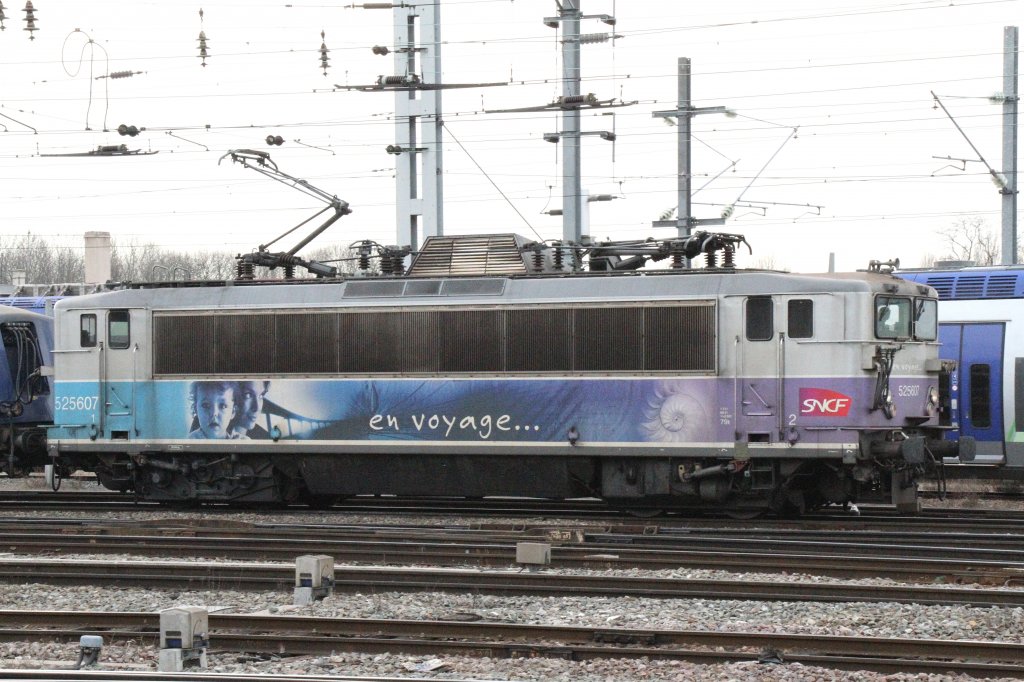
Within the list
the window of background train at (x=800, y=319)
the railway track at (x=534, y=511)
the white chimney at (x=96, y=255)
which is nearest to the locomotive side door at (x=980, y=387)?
the railway track at (x=534, y=511)

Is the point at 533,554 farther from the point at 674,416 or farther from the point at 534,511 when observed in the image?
the point at 534,511

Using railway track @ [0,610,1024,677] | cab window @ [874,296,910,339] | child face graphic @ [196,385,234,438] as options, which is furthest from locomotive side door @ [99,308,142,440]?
cab window @ [874,296,910,339]

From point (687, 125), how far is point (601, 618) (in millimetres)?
17355

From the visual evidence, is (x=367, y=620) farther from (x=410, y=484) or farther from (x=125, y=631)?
(x=410, y=484)

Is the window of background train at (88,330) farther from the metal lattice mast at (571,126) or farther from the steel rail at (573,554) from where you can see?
the metal lattice mast at (571,126)

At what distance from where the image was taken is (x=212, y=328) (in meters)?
20.0

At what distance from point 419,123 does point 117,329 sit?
8.80 m

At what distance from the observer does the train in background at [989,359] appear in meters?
21.7

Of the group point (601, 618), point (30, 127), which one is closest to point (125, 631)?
point (601, 618)

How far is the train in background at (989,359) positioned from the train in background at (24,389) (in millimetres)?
15047

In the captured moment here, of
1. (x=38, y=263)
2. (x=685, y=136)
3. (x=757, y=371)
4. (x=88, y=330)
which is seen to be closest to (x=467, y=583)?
(x=757, y=371)

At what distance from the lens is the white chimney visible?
56.3 m

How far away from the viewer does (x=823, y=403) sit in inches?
676

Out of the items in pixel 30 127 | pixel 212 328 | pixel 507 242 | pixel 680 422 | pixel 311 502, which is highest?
pixel 30 127
